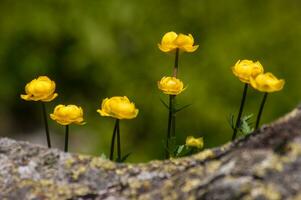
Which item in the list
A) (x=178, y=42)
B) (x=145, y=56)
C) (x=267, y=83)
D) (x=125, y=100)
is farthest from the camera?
(x=145, y=56)

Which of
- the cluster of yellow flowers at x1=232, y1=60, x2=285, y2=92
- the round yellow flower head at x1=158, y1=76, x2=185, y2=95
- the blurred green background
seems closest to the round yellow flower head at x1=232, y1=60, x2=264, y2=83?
the cluster of yellow flowers at x1=232, y1=60, x2=285, y2=92

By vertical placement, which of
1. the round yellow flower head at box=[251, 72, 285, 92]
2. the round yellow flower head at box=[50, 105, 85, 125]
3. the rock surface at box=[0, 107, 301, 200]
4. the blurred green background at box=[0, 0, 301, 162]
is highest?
the round yellow flower head at box=[251, 72, 285, 92]

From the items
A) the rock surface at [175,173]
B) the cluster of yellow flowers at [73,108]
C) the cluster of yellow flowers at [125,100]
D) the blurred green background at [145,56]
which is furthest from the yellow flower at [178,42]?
the blurred green background at [145,56]

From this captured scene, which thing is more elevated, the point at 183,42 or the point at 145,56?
the point at 183,42

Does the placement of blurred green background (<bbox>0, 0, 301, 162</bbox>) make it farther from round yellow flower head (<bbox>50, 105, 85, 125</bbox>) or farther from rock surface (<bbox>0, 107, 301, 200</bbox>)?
rock surface (<bbox>0, 107, 301, 200</bbox>)

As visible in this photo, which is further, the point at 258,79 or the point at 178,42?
the point at 178,42

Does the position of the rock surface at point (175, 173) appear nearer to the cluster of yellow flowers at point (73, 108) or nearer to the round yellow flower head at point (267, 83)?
the round yellow flower head at point (267, 83)

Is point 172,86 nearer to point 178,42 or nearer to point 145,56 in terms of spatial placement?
point 178,42

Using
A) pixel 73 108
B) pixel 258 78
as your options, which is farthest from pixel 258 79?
pixel 73 108
